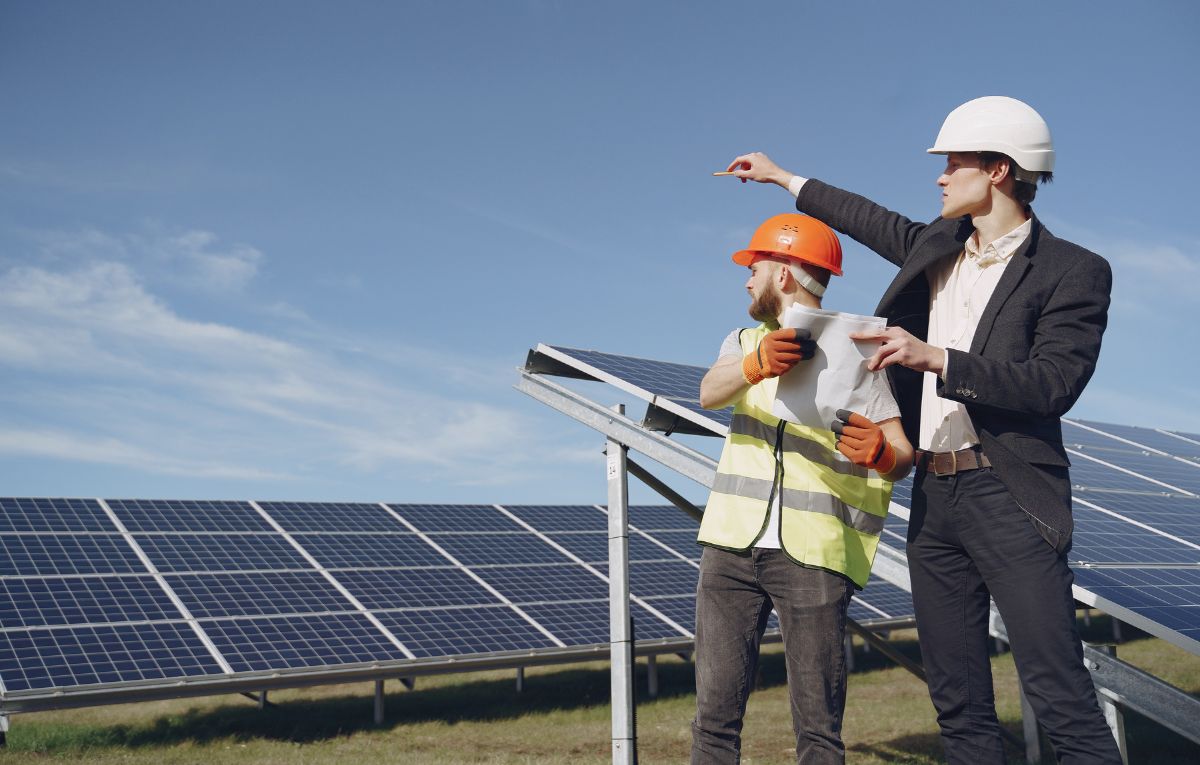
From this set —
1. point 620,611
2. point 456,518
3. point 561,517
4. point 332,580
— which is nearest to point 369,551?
point 332,580

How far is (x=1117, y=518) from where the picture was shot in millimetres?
6938

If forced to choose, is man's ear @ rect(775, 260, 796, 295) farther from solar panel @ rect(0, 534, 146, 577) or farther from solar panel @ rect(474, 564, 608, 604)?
solar panel @ rect(0, 534, 146, 577)

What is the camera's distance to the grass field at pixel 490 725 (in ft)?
30.2

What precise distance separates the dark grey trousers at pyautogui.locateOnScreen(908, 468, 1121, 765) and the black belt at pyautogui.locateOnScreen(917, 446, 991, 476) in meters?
0.02

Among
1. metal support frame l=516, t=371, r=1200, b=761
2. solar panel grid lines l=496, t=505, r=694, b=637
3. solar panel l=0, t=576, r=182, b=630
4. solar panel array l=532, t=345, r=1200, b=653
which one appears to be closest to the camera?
metal support frame l=516, t=371, r=1200, b=761

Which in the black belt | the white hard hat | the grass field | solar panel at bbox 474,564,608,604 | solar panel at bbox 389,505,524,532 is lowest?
the grass field

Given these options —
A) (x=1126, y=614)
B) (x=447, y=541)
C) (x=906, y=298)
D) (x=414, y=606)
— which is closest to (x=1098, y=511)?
(x=1126, y=614)

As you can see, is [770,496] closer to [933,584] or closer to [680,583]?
[933,584]

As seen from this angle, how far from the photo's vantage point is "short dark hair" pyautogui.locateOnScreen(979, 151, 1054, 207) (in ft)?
10.3

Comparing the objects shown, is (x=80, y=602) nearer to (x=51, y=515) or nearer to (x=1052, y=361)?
(x=51, y=515)

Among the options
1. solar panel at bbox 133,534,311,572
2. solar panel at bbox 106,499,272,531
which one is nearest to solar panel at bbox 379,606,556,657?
solar panel at bbox 133,534,311,572

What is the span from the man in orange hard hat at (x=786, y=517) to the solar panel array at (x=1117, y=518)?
1.07 metres

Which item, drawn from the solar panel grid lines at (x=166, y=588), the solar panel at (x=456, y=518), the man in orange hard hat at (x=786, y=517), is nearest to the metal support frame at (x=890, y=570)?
the man in orange hard hat at (x=786, y=517)

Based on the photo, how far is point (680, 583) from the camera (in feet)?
46.3
